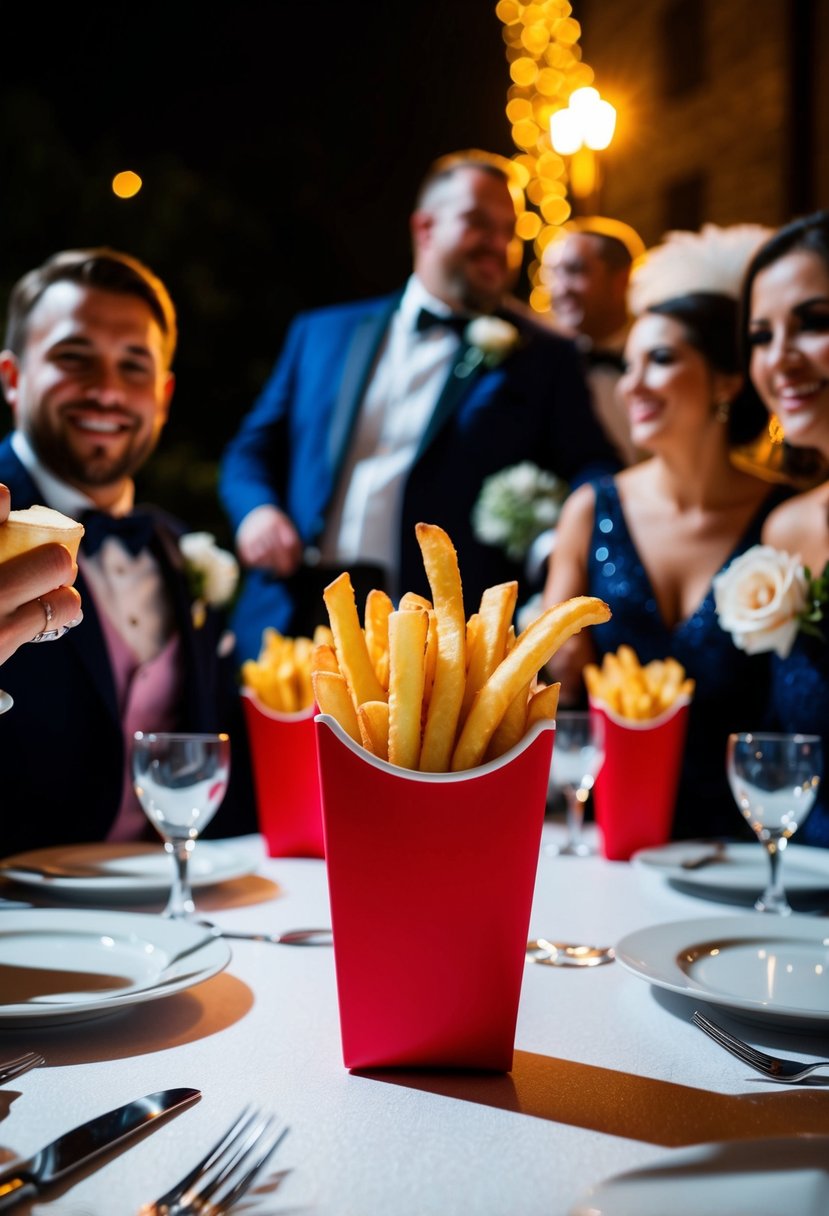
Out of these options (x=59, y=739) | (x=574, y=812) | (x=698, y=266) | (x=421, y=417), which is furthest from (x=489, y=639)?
(x=421, y=417)

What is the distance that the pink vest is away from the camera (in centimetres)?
232

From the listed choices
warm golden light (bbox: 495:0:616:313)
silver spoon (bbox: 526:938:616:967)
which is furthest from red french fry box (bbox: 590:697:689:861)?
warm golden light (bbox: 495:0:616:313)

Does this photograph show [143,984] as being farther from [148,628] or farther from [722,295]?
[722,295]

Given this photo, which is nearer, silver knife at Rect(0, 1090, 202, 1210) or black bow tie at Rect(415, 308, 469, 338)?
silver knife at Rect(0, 1090, 202, 1210)

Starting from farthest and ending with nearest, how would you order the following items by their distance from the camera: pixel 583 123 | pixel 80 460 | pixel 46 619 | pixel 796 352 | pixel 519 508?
1. pixel 583 123
2. pixel 519 508
3. pixel 80 460
4. pixel 796 352
5. pixel 46 619

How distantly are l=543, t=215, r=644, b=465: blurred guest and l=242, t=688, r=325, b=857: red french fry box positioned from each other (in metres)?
2.77

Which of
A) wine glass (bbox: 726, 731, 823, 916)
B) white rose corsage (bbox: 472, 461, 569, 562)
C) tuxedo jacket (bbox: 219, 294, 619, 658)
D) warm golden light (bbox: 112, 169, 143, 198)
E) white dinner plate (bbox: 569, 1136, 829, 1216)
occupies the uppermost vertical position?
warm golden light (bbox: 112, 169, 143, 198)

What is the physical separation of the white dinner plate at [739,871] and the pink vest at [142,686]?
108 centimetres

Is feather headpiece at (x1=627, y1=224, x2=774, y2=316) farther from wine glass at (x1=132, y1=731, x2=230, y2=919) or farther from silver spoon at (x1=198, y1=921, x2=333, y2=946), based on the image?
silver spoon at (x1=198, y1=921, x2=333, y2=946)

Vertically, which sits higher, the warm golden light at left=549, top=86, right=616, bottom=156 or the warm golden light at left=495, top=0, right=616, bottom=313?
the warm golden light at left=495, top=0, right=616, bottom=313

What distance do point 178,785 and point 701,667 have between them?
5.20 ft

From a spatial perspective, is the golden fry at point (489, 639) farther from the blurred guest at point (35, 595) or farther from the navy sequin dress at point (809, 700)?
the navy sequin dress at point (809, 700)

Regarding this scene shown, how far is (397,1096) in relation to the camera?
2.84 feet

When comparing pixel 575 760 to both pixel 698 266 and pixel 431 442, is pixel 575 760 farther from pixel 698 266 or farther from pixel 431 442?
pixel 431 442
